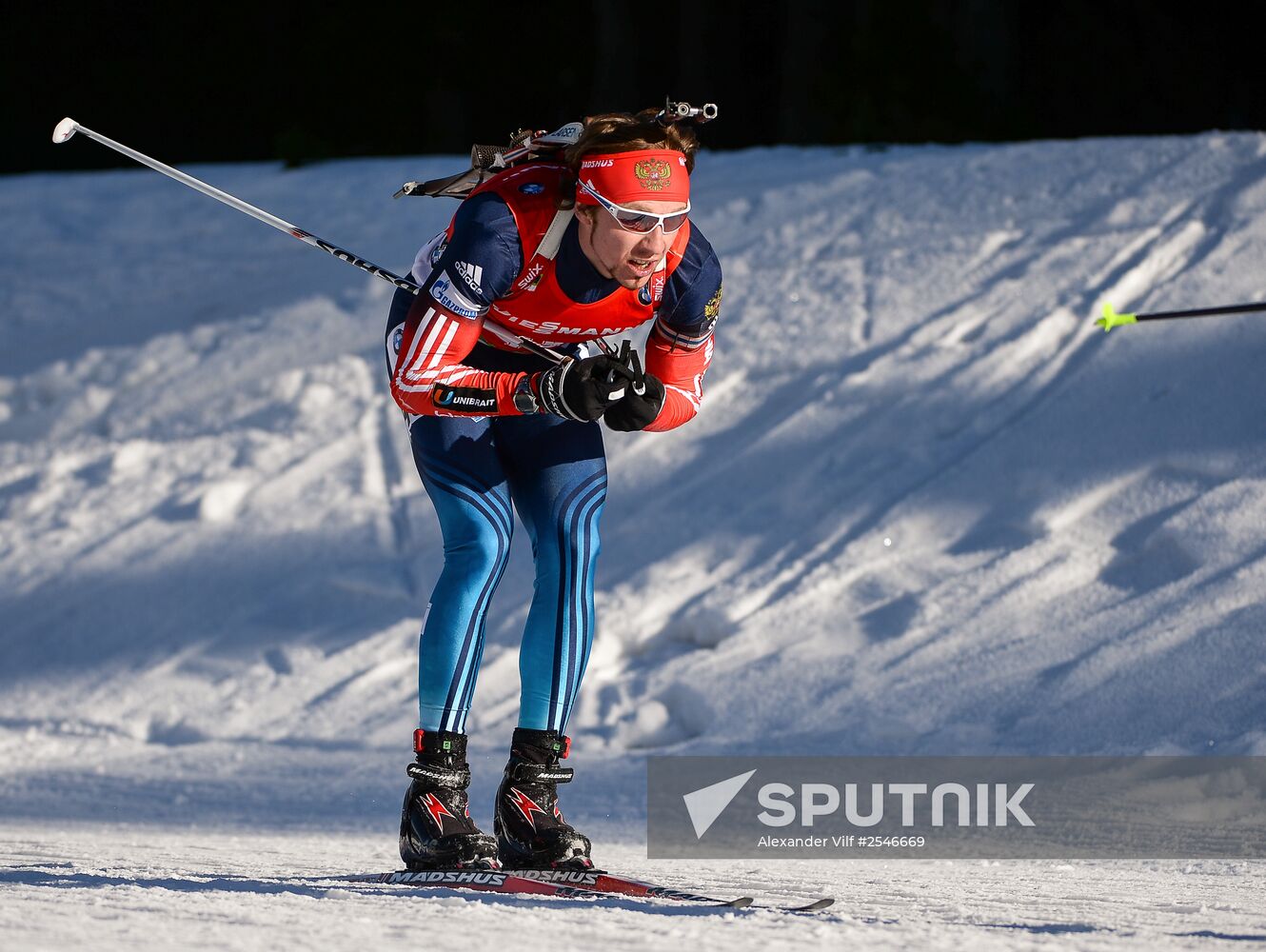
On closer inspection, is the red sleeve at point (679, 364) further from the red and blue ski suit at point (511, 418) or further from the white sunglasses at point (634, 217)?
the white sunglasses at point (634, 217)

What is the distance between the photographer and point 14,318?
37.4 feet

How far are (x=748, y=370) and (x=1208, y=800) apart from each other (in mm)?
4176

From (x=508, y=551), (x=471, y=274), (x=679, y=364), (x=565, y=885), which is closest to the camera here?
(x=565, y=885)

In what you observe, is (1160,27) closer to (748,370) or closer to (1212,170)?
(1212,170)

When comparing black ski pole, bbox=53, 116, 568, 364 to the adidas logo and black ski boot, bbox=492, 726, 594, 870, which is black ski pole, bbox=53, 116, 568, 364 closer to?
the adidas logo

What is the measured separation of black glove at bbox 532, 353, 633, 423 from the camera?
381 cm

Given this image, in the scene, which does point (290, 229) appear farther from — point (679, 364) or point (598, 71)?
point (598, 71)

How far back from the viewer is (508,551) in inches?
162

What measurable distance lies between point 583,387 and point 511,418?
41 centimetres

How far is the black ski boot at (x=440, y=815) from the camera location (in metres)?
3.97

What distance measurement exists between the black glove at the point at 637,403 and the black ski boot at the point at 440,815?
0.81 metres

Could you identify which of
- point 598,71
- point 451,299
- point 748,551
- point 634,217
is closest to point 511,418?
point 451,299

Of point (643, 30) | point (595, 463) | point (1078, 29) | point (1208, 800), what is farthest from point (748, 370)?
point (1078, 29)

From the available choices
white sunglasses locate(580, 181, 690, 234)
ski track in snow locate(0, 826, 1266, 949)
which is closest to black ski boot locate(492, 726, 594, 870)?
ski track in snow locate(0, 826, 1266, 949)
